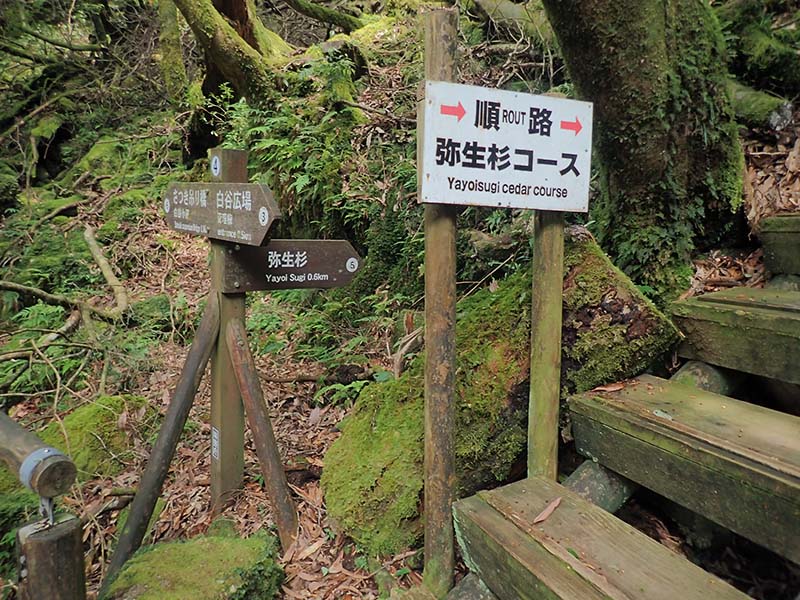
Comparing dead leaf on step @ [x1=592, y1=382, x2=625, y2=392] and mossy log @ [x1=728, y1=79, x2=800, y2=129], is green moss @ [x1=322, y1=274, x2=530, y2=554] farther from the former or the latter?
mossy log @ [x1=728, y1=79, x2=800, y2=129]

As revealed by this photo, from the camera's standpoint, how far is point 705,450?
5.62 ft

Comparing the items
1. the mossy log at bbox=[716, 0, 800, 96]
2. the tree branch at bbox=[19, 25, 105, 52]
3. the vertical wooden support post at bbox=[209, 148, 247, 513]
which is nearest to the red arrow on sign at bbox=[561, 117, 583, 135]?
the vertical wooden support post at bbox=[209, 148, 247, 513]

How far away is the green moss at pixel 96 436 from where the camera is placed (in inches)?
142

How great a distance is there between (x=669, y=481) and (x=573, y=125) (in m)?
1.44

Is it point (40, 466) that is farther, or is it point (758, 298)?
point (758, 298)

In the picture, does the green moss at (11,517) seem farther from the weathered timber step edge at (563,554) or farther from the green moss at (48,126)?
the green moss at (48,126)

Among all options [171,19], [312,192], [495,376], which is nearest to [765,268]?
[495,376]

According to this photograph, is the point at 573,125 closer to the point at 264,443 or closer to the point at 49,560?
the point at 264,443

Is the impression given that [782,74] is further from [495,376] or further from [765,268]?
[495,376]

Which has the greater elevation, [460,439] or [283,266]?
[283,266]

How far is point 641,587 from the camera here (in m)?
1.47

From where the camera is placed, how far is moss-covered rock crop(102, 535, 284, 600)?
2.13 metres

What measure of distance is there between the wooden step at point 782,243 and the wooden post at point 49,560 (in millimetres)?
3281

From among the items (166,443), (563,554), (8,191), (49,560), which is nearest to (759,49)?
(563,554)
